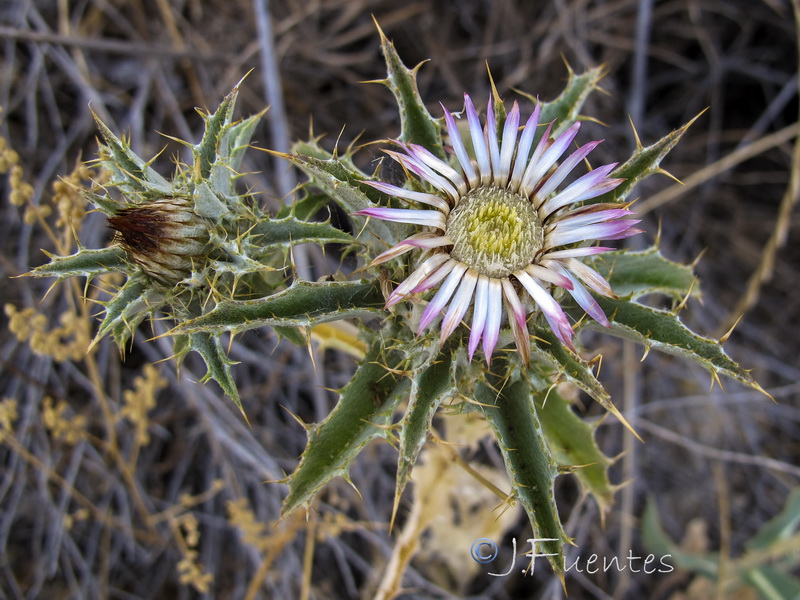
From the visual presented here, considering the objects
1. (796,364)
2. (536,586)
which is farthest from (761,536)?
(796,364)

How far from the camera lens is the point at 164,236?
1.69m

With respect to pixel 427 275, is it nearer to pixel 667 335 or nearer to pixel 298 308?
pixel 298 308

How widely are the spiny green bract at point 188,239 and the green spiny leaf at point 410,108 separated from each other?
0.40 m

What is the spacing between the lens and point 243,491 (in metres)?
3.55

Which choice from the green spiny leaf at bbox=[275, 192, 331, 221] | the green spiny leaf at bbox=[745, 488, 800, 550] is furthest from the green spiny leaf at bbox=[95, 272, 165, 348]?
the green spiny leaf at bbox=[745, 488, 800, 550]

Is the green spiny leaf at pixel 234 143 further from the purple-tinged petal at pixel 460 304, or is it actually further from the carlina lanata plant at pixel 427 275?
the purple-tinged petal at pixel 460 304

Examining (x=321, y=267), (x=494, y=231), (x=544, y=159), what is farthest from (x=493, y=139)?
(x=321, y=267)

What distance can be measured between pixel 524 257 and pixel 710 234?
3.18 meters

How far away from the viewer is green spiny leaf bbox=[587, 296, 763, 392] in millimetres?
1564

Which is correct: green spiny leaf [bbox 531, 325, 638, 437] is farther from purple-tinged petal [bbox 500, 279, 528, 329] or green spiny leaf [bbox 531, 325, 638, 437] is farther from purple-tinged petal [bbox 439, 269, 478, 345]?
purple-tinged petal [bbox 439, 269, 478, 345]

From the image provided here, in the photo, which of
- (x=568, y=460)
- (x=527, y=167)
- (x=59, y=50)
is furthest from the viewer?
(x=59, y=50)

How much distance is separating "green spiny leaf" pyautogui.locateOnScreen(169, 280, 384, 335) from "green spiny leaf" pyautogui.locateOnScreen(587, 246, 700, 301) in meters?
0.86

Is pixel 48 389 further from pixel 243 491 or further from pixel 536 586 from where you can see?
pixel 536 586

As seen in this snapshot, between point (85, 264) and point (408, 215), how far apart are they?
34.4 inches
